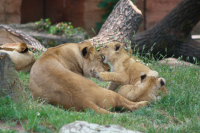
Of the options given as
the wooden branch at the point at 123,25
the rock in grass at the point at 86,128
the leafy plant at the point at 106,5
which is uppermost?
the leafy plant at the point at 106,5

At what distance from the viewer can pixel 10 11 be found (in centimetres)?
1225

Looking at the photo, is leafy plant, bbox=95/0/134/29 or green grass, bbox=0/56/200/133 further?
leafy plant, bbox=95/0/134/29

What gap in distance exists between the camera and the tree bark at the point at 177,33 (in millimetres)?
7613

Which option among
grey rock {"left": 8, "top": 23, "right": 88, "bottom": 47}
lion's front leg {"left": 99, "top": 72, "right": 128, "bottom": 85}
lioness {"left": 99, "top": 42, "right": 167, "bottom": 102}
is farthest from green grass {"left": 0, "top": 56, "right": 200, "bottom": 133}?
grey rock {"left": 8, "top": 23, "right": 88, "bottom": 47}

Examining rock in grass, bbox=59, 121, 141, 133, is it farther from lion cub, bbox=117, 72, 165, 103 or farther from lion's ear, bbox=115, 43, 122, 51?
lion's ear, bbox=115, 43, 122, 51

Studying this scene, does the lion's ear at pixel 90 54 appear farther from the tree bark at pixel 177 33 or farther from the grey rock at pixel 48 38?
the grey rock at pixel 48 38

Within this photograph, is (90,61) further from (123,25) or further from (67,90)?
(123,25)

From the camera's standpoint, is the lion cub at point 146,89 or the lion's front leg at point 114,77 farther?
the lion's front leg at point 114,77

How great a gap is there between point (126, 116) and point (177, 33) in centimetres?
571

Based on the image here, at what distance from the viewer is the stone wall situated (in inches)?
474

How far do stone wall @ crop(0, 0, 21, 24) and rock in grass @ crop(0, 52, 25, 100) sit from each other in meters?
9.77

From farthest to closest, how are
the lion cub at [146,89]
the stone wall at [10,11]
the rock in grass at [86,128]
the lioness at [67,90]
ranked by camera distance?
1. the stone wall at [10,11]
2. the lion cub at [146,89]
3. the lioness at [67,90]
4. the rock in grass at [86,128]

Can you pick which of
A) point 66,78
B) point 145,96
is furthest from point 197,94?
→ point 66,78

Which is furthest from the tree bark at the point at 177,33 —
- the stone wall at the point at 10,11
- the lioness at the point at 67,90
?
the stone wall at the point at 10,11
